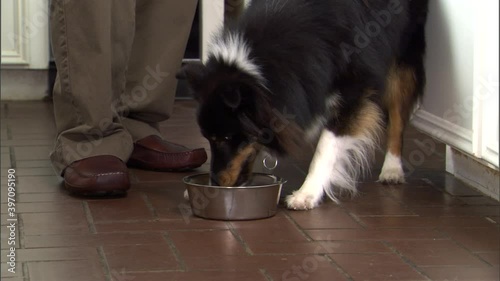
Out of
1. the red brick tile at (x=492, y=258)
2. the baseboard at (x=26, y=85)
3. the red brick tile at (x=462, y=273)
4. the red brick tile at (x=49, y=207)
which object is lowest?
the baseboard at (x=26, y=85)

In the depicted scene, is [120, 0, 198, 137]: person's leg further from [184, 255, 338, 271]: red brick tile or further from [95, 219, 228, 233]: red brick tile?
[184, 255, 338, 271]: red brick tile

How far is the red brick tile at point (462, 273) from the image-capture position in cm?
221

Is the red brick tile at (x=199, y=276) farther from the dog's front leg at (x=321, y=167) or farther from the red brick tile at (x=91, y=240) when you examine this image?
the dog's front leg at (x=321, y=167)

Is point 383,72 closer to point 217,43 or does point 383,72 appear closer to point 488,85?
point 488,85

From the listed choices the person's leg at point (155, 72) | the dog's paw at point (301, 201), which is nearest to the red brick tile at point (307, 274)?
the dog's paw at point (301, 201)

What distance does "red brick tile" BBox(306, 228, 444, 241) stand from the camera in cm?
258

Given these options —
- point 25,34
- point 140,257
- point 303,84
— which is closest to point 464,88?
point 303,84

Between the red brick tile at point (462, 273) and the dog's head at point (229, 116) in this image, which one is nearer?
the red brick tile at point (462, 273)

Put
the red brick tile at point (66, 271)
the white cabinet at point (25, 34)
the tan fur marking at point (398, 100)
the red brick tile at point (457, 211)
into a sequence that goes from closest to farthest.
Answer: the red brick tile at point (66, 271) → the red brick tile at point (457, 211) → the tan fur marking at point (398, 100) → the white cabinet at point (25, 34)

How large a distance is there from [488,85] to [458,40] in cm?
36

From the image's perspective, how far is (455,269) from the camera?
229 centimetres

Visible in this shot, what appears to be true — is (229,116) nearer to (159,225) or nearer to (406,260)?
(159,225)

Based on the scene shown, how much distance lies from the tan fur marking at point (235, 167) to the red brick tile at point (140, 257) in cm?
34

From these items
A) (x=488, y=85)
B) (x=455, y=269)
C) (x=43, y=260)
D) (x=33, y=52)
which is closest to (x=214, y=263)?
(x=43, y=260)
